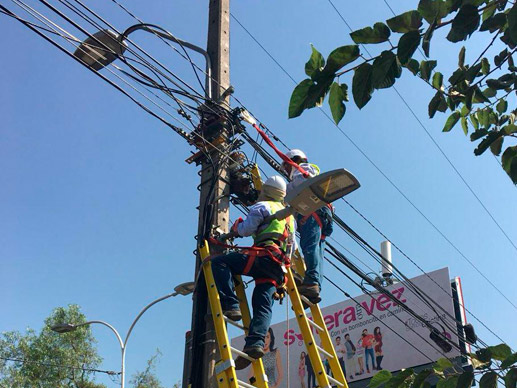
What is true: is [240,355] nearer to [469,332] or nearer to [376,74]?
[376,74]

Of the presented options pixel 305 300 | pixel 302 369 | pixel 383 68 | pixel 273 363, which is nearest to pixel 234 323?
pixel 305 300

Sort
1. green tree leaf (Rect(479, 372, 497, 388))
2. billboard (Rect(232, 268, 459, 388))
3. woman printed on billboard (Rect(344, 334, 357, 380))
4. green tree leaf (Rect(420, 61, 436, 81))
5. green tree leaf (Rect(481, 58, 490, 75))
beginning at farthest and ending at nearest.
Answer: woman printed on billboard (Rect(344, 334, 357, 380)), billboard (Rect(232, 268, 459, 388)), green tree leaf (Rect(481, 58, 490, 75)), green tree leaf (Rect(420, 61, 436, 81)), green tree leaf (Rect(479, 372, 497, 388))

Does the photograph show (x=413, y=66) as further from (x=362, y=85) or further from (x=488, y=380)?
(x=488, y=380)

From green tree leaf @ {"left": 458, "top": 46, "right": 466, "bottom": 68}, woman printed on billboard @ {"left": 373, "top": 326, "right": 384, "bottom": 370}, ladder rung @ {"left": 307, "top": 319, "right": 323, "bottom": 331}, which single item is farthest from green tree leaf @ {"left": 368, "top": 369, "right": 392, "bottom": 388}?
woman printed on billboard @ {"left": 373, "top": 326, "right": 384, "bottom": 370}

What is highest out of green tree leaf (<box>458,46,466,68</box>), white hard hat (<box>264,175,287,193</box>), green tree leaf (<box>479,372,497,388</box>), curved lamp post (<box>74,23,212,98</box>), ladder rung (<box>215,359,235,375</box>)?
curved lamp post (<box>74,23,212,98</box>)

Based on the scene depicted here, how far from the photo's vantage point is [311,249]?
7.22m

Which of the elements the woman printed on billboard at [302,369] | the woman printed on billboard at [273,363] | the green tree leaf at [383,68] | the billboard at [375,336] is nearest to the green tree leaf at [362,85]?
the green tree leaf at [383,68]

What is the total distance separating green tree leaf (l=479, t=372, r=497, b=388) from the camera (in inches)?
117

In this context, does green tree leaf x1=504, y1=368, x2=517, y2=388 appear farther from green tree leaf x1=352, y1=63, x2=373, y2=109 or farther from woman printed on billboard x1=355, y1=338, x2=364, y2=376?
woman printed on billboard x1=355, y1=338, x2=364, y2=376

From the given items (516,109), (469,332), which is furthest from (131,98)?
(469,332)

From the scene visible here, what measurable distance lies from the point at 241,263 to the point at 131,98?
113 inches

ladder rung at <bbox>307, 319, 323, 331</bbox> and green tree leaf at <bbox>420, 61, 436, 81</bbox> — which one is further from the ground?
ladder rung at <bbox>307, 319, 323, 331</bbox>

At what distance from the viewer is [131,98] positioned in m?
8.10

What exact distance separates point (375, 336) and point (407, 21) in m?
21.4
